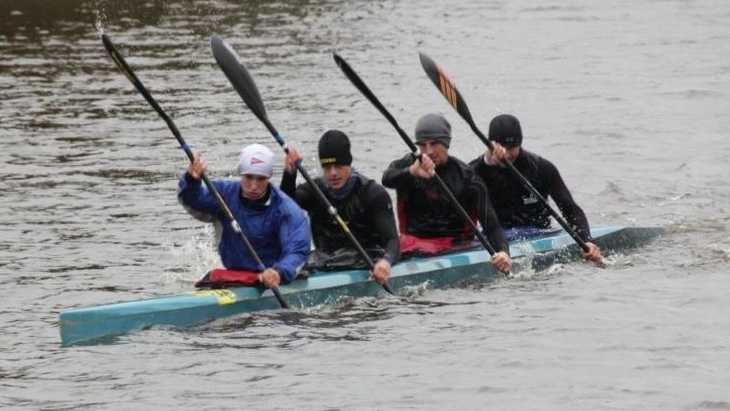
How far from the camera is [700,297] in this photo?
14.4 metres

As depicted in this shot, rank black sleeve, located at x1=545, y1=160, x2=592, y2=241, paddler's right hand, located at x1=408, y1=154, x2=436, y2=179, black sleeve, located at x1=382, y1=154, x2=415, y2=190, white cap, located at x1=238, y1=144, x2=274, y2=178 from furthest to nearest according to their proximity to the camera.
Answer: black sleeve, located at x1=545, y1=160, x2=592, y2=241 → black sleeve, located at x1=382, y1=154, x2=415, y2=190 → paddler's right hand, located at x1=408, y1=154, x2=436, y2=179 → white cap, located at x1=238, y1=144, x2=274, y2=178

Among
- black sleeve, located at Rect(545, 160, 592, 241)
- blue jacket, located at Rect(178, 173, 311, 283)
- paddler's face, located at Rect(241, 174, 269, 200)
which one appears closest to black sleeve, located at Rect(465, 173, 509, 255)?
black sleeve, located at Rect(545, 160, 592, 241)

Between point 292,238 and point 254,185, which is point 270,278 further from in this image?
point 254,185

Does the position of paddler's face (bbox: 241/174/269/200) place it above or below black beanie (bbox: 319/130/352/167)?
below

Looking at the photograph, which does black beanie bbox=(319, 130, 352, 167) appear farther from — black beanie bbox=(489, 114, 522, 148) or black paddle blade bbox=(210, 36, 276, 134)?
black beanie bbox=(489, 114, 522, 148)

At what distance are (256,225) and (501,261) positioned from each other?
2.63 m

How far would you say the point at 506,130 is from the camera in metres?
15.5

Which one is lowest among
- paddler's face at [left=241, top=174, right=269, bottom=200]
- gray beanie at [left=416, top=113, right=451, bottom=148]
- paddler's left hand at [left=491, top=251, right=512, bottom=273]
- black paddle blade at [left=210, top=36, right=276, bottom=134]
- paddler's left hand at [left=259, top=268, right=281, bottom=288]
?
paddler's left hand at [left=491, top=251, right=512, bottom=273]

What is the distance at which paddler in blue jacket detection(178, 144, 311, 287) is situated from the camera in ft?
43.0

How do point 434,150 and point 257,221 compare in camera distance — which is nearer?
point 257,221

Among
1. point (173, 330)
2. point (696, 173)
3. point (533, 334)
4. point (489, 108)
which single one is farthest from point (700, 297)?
point (489, 108)

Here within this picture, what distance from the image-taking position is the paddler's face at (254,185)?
13.1 meters

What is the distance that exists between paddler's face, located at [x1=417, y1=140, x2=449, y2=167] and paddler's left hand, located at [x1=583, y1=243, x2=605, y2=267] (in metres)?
2.23

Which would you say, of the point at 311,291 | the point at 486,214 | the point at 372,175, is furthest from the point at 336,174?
the point at 372,175
